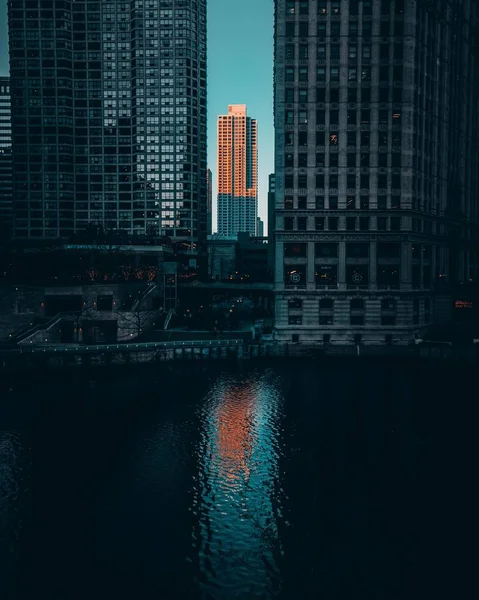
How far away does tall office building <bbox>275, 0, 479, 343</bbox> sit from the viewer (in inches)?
3433

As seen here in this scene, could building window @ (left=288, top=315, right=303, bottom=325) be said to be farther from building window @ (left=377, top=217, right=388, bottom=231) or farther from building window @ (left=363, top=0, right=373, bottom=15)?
building window @ (left=363, top=0, right=373, bottom=15)

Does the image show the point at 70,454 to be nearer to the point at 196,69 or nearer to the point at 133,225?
the point at 133,225

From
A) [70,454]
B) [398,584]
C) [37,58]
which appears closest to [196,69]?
[37,58]

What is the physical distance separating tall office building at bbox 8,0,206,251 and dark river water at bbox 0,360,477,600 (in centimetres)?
13049

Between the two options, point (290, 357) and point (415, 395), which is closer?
point (415, 395)

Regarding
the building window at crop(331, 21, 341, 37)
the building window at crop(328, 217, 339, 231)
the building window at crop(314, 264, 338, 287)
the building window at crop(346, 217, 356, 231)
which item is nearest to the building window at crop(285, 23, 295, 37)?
the building window at crop(331, 21, 341, 37)

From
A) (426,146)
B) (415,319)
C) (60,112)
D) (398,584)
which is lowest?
(398,584)

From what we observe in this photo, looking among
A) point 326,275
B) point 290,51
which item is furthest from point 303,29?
point 326,275

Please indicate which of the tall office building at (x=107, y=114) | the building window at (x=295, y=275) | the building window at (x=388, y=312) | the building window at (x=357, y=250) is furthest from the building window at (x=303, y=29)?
the tall office building at (x=107, y=114)

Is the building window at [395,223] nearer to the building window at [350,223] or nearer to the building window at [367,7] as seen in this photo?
the building window at [350,223]

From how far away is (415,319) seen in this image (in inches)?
3558

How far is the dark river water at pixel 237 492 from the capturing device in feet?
92.6

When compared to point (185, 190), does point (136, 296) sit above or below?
below

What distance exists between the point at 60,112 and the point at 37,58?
18.6 metres
